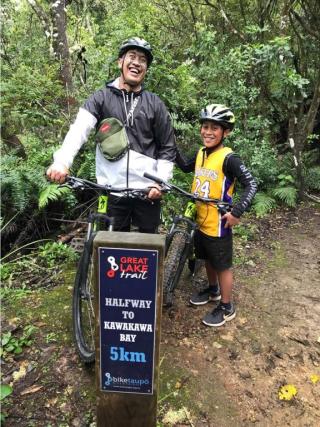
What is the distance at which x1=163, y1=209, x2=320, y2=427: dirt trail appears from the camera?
Answer: 3115mm

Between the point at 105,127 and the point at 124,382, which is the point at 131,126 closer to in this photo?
the point at 105,127

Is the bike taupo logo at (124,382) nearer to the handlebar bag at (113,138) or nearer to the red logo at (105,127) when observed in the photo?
the handlebar bag at (113,138)

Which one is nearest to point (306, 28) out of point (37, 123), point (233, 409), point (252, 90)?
point (252, 90)

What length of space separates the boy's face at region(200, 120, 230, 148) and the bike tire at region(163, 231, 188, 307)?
1.02 m

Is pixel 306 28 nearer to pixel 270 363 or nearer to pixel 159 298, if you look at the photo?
pixel 270 363

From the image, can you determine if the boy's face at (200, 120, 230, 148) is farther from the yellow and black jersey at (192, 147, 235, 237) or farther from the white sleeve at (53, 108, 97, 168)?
the white sleeve at (53, 108, 97, 168)

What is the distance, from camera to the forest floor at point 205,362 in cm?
300

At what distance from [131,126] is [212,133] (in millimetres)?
856

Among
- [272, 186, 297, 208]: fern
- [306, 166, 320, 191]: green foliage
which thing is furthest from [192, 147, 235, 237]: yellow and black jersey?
[306, 166, 320, 191]: green foliage

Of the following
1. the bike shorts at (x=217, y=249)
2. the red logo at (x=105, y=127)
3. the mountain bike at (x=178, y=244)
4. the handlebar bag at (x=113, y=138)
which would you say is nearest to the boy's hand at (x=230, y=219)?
the mountain bike at (x=178, y=244)

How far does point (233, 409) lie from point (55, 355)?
1677mm

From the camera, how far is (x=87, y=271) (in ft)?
11.3

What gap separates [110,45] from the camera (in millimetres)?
6059

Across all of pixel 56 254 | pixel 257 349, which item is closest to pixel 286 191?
pixel 257 349
